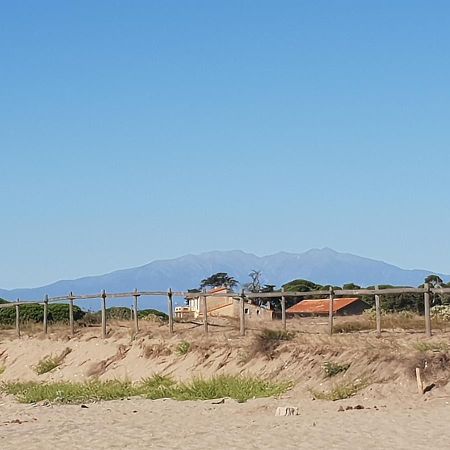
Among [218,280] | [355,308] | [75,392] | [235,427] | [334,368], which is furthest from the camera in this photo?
[218,280]

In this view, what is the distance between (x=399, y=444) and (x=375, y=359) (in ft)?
21.1

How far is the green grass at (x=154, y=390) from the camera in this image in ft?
75.5

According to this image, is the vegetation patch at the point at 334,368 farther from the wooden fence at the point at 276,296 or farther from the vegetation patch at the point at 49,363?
the vegetation patch at the point at 49,363

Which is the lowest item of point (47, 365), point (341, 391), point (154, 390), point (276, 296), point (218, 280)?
point (154, 390)

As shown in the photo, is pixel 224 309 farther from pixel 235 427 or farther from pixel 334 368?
pixel 235 427

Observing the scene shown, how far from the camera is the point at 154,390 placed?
25.3 m

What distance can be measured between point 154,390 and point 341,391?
6208 mm

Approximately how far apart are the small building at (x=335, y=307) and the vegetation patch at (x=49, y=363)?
1281cm

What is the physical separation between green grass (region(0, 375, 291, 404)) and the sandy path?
890 mm

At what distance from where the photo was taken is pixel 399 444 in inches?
618

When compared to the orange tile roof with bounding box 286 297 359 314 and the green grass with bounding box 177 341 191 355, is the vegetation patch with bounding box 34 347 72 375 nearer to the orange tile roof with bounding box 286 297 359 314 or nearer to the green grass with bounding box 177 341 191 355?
the green grass with bounding box 177 341 191 355

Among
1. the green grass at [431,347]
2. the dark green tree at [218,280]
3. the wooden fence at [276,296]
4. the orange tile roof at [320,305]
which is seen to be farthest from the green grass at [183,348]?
the dark green tree at [218,280]

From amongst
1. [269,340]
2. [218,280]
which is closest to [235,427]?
[269,340]

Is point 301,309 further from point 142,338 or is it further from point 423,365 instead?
point 423,365
